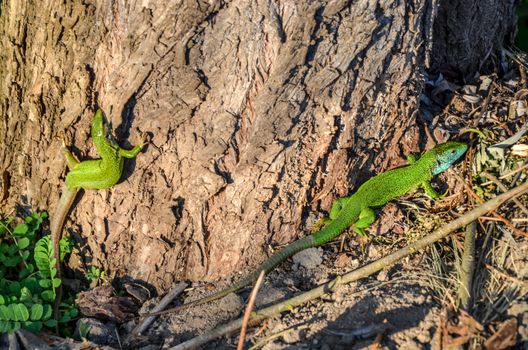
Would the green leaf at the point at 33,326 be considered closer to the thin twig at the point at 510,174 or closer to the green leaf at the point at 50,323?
the green leaf at the point at 50,323

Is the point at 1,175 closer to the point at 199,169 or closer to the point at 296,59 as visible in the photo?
the point at 199,169

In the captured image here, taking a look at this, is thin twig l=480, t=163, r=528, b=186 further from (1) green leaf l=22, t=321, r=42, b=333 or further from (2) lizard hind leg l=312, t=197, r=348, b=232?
(1) green leaf l=22, t=321, r=42, b=333

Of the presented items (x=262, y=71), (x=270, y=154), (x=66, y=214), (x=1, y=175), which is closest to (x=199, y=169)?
(x=270, y=154)

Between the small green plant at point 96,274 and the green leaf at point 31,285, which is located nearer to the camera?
the green leaf at point 31,285

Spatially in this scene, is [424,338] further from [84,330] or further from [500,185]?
[84,330]

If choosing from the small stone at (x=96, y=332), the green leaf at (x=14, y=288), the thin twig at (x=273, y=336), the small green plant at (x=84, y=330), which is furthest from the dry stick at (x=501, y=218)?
the green leaf at (x=14, y=288)

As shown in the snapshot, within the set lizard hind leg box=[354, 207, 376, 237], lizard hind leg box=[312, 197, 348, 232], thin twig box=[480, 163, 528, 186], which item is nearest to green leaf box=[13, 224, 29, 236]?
lizard hind leg box=[312, 197, 348, 232]

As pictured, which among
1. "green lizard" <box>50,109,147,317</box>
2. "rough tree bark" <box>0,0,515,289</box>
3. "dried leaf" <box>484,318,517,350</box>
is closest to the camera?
"dried leaf" <box>484,318,517,350</box>
